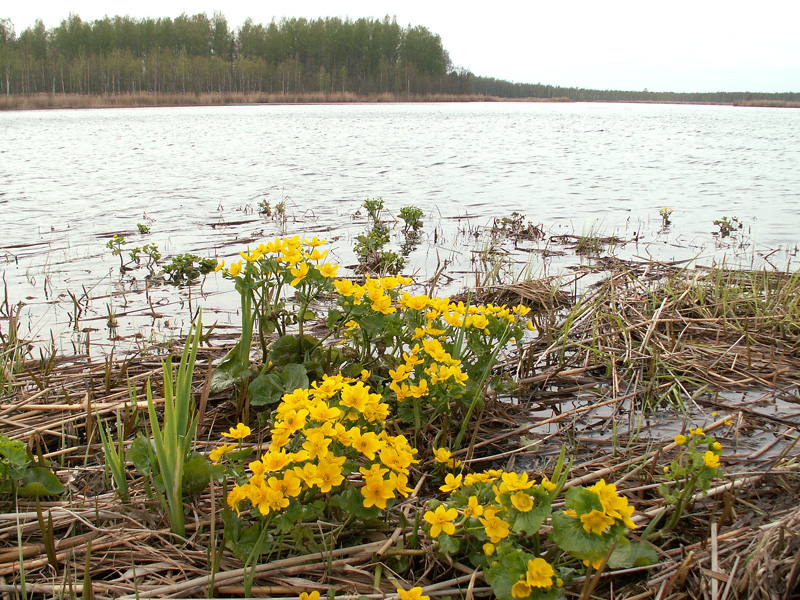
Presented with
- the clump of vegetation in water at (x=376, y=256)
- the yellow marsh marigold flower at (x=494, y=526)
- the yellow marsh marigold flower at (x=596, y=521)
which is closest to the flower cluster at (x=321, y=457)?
the yellow marsh marigold flower at (x=494, y=526)

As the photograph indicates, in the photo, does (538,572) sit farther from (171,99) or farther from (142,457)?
(171,99)

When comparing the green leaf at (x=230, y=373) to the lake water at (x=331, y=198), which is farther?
the lake water at (x=331, y=198)

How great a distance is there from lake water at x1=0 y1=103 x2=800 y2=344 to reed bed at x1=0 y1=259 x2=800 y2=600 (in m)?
1.29

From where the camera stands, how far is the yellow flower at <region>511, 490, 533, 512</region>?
139 centimetres

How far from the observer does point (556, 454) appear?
2.36m

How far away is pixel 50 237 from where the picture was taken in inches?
259

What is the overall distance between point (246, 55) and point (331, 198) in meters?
89.5

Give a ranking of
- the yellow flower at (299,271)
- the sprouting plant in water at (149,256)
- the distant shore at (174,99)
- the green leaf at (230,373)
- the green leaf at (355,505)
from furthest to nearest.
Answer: the distant shore at (174,99), the sprouting plant in water at (149,256), the green leaf at (230,373), the yellow flower at (299,271), the green leaf at (355,505)

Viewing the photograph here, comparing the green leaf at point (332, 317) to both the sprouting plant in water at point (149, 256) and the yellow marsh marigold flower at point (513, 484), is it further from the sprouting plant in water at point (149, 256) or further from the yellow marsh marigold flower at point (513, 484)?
the sprouting plant in water at point (149, 256)

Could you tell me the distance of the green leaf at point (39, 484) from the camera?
183cm

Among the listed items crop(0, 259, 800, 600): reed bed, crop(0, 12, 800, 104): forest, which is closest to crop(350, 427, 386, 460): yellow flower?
crop(0, 259, 800, 600): reed bed

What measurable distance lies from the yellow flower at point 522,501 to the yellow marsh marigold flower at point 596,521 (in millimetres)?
148

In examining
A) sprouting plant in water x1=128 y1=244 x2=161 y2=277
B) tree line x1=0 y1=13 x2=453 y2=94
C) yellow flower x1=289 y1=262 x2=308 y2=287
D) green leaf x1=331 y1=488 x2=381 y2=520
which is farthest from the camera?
tree line x1=0 y1=13 x2=453 y2=94

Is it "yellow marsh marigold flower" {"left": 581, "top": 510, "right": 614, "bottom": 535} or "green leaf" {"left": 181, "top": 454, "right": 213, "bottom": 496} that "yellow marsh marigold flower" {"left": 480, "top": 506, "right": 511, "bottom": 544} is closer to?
"yellow marsh marigold flower" {"left": 581, "top": 510, "right": 614, "bottom": 535}
